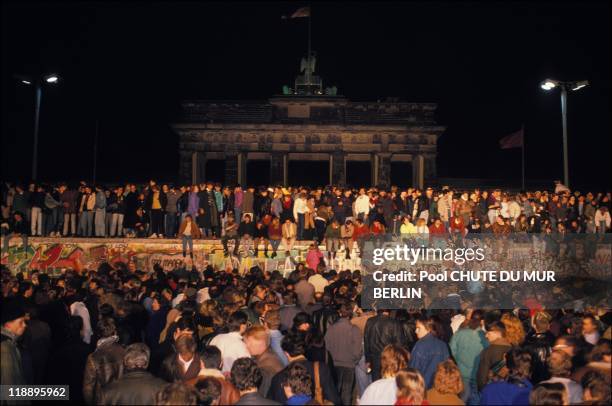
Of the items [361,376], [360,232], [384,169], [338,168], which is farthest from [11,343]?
[384,169]

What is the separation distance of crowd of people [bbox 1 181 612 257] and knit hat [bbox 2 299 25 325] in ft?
48.5

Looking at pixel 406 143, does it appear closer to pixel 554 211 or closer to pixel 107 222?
pixel 554 211

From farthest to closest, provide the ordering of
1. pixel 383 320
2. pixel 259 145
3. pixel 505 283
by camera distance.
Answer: pixel 259 145 → pixel 505 283 → pixel 383 320

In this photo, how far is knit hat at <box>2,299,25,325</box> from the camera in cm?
760

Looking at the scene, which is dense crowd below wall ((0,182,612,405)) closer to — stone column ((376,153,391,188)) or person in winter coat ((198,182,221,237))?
person in winter coat ((198,182,221,237))

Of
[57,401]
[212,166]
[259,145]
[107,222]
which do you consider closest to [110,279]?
[57,401]

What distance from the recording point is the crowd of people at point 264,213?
2334cm

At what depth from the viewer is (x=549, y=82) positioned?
25250mm

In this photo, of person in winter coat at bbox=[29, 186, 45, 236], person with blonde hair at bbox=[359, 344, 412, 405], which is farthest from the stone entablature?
person with blonde hair at bbox=[359, 344, 412, 405]

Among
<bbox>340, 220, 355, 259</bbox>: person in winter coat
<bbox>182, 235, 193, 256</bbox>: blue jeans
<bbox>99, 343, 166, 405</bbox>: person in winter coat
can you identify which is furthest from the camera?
<bbox>182, 235, 193, 256</bbox>: blue jeans

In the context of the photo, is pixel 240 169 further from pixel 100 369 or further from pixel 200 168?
pixel 100 369

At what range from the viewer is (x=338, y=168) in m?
39.2

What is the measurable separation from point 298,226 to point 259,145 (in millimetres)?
15774

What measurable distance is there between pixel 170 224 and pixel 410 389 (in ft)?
65.3
